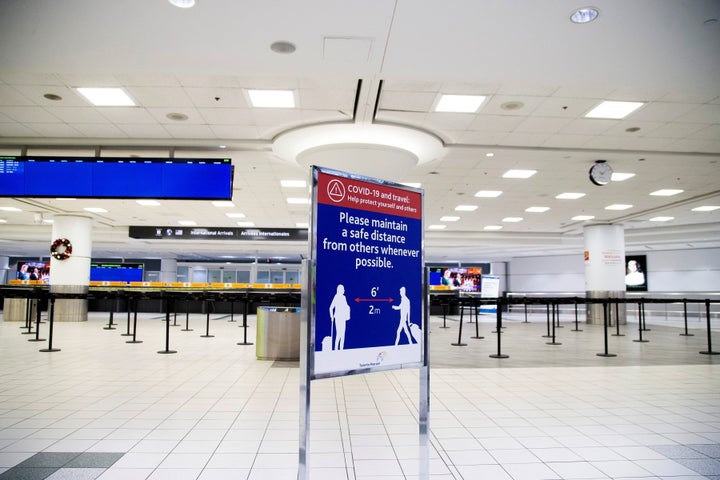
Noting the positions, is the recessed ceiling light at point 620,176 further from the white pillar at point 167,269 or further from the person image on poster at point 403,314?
the white pillar at point 167,269

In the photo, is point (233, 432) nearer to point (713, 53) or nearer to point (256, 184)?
point (713, 53)

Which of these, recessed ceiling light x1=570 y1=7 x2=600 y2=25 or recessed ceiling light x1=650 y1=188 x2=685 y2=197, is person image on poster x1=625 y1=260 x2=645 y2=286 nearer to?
recessed ceiling light x1=650 y1=188 x2=685 y2=197

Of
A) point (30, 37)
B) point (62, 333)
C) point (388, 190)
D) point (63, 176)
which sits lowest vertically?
point (62, 333)

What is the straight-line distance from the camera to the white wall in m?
22.2

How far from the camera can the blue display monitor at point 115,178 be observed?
6.87 metres

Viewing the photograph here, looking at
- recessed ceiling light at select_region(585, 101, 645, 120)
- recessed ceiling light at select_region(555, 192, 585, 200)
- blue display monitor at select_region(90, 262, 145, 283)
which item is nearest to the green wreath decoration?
blue display monitor at select_region(90, 262, 145, 283)

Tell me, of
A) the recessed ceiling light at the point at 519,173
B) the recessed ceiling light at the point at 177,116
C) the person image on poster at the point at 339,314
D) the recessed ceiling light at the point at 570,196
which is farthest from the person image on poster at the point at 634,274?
the person image on poster at the point at 339,314

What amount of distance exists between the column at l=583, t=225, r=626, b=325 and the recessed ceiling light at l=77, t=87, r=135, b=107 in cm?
1541

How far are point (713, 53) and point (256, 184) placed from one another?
882cm

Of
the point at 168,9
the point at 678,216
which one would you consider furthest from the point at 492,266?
the point at 168,9

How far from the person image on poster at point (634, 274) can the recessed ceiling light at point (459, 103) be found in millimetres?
23453

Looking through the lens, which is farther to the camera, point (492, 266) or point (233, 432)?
point (492, 266)

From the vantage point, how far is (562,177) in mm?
9961

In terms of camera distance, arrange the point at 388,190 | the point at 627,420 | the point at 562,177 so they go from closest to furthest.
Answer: the point at 388,190 → the point at 627,420 → the point at 562,177
